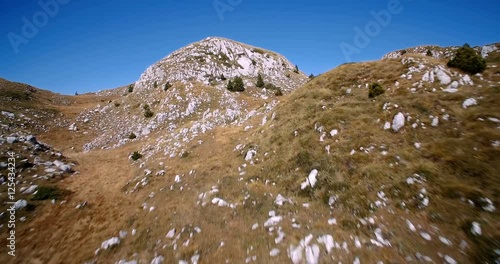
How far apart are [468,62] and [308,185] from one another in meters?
16.7

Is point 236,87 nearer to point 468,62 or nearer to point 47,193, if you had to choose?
point 47,193

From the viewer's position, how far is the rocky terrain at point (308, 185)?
29.9 ft

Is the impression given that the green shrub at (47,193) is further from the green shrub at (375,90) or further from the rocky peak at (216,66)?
the rocky peak at (216,66)

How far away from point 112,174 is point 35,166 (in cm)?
683

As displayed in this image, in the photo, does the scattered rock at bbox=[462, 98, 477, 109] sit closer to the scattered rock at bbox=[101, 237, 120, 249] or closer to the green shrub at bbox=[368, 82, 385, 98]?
the green shrub at bbox=[368, 82, 385, 98]

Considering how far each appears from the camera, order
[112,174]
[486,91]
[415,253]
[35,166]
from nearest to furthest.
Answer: [415,253], [486,91], [35,166], [112,174]

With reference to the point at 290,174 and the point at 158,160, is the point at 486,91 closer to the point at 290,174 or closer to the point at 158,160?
the point at 290,174

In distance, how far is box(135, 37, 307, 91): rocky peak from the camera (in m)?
59.3

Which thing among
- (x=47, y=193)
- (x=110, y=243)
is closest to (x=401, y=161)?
(x=110, y=243)

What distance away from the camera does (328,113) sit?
60.3 feet

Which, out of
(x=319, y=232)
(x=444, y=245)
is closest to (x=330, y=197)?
(x=319, y=232)

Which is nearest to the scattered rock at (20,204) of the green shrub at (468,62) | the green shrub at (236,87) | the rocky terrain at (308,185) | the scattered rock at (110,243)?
the rocky terrain at (308,185)

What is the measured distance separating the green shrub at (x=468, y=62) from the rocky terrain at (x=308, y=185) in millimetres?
473

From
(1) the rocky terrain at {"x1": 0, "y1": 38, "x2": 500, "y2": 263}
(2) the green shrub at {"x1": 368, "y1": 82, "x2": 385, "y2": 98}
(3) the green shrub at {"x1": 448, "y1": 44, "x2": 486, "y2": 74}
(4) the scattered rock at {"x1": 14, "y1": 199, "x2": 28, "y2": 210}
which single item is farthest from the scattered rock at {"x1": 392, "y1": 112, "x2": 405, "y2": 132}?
(4) the scattered rock at {"x1": 14, "y1": 199, "x2": 28, "y2": 210}
